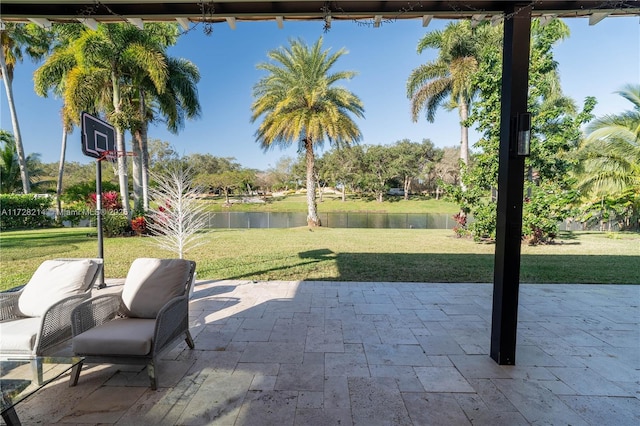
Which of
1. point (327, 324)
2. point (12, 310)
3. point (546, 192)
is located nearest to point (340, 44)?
point (546, 192)

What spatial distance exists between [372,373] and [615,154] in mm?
13195

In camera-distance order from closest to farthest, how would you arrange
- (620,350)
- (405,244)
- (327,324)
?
(620,350)
(327,324)
(405,244)

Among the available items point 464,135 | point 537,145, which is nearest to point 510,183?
point 537,145

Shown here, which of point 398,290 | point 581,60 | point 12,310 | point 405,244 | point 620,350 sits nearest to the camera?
point 12,310

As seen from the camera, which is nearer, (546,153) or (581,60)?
(581,60)

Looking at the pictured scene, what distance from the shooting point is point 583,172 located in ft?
37.3

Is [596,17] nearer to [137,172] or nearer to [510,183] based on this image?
[510,183]

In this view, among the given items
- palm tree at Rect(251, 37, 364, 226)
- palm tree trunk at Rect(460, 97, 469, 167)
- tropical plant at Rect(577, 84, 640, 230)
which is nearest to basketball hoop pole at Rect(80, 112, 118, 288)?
palm tree at Rect(251, 37, 364, 226)

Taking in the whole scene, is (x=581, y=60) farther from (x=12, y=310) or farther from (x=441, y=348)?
(x=12, y=310)

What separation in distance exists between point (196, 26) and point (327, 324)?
316cm

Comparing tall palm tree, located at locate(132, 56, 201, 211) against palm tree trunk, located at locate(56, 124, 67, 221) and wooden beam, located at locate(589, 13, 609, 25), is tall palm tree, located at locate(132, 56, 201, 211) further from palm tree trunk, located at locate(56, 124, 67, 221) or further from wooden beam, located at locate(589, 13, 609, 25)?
wooden beam, located at locate(589, 13, 609, 25)

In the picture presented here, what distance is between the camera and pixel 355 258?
7094 millimetres

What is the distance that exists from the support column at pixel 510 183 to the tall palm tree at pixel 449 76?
8784 mm

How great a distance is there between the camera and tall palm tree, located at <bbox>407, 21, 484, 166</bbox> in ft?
36.2
